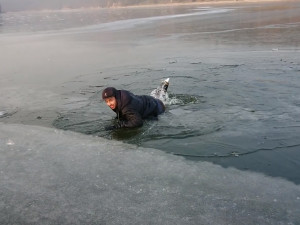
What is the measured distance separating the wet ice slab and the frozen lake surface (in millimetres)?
12

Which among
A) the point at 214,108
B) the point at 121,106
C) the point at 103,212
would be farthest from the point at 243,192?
the point at 214,108

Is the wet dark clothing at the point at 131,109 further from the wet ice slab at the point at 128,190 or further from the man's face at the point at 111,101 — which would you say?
the wet ice slab at the point at 128,190

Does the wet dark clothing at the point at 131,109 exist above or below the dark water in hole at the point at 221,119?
above

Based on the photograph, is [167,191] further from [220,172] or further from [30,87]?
[30,87]

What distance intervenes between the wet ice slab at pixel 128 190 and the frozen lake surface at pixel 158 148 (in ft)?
0.04

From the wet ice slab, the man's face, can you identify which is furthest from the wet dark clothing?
the wet ice slab

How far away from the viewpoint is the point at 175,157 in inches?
192

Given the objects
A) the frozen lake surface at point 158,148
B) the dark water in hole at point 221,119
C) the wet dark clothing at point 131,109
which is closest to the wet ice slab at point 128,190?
the frozen lake surface at point 158,148

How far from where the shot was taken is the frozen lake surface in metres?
3.72

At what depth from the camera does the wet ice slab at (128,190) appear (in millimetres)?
3572

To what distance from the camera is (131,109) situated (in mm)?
5777

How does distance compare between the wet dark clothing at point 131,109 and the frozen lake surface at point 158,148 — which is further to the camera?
the wet dark clothing at point 131,109

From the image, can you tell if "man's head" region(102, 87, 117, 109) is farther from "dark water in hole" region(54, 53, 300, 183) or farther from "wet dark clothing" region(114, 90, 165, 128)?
"dark water in hole" region(54, 53, 300, 183)

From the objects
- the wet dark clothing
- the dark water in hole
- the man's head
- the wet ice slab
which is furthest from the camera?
the wet dark clothing
